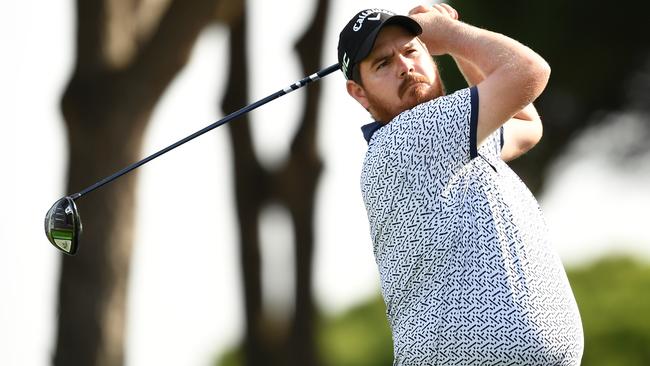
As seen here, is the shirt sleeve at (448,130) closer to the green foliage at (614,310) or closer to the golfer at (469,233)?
the golfer at (469,233)

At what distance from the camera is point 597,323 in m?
13.5

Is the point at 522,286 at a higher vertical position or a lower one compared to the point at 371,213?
lower

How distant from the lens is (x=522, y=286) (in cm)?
325

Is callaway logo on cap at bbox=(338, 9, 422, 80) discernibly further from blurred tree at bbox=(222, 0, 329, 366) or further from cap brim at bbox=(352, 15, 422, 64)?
blurred tree at bbox=(222, 0, 329, 366)

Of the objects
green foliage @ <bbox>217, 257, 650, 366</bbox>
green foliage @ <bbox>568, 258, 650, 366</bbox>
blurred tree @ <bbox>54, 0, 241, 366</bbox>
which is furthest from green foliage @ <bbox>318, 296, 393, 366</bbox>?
blurred tree @ <bbox>54, 0, 241, 366</bbox>

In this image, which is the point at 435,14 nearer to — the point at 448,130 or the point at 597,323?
the point at 448,130

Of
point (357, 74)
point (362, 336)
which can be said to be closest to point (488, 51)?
point (357, 74)

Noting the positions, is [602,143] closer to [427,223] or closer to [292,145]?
[292,145]

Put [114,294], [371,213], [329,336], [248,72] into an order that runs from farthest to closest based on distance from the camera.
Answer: [329,336] → [248,72] → [114,294] → [371,213]

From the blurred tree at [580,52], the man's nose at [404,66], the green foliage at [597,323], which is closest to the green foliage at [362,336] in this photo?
the green foliage at [597,323]

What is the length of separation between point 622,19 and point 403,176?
10.8m

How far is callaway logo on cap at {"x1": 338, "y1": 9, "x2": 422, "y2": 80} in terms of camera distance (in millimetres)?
3506

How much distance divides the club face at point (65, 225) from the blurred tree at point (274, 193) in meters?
5.76

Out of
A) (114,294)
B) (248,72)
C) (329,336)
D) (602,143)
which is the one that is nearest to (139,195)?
(114,294)
